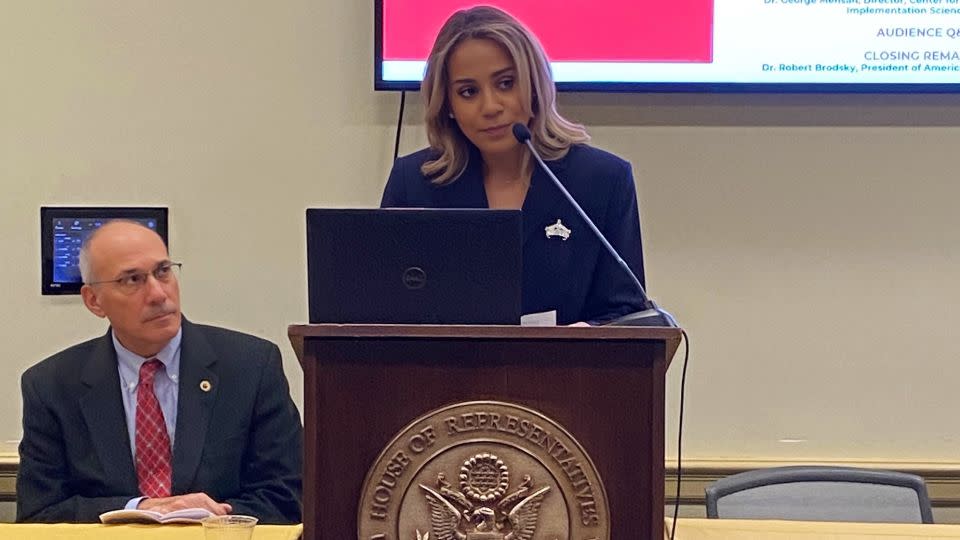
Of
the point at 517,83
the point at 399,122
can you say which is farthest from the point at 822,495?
the point at 399,122

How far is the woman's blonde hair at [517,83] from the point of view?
2.04 metres

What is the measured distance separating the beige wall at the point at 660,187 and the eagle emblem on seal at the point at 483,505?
1.92m

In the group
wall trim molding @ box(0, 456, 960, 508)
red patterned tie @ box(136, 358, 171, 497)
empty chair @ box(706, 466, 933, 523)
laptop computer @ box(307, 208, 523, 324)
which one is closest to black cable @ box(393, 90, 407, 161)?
red patterned tie @ box(136, 358, 171, 497)

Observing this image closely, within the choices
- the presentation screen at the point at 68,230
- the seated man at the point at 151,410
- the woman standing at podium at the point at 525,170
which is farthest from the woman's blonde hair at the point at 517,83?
the presentation screen at the point at 68,230

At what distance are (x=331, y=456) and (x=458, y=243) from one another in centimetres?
29

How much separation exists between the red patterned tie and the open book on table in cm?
51

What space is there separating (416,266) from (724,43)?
1880 mm

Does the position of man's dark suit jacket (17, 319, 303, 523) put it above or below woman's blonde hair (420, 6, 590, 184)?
below

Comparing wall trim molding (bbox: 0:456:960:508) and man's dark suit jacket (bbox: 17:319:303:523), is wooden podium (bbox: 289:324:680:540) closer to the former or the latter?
man's dark suit jacket (bbox: 17:319:303:523)

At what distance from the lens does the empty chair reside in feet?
7.06

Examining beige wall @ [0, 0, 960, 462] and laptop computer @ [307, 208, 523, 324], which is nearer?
laptop computer @ [307, 208, 523, 324]

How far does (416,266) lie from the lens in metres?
1.32

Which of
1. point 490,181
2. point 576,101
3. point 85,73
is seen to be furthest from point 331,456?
point 85,73

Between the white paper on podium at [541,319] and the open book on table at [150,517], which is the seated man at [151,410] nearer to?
the open book on table at [150,517]
